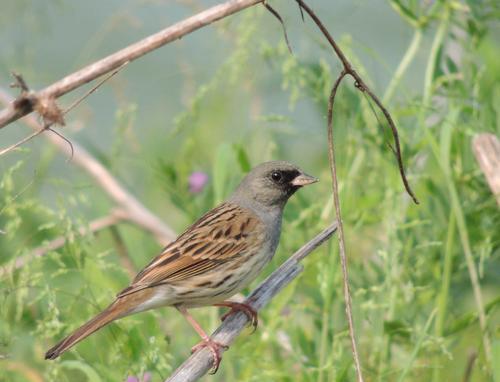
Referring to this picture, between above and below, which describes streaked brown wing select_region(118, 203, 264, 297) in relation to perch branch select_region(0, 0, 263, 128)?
below

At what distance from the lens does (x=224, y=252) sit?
12.4 feet

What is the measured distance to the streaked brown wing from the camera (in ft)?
12.0

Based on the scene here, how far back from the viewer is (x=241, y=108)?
6.21m

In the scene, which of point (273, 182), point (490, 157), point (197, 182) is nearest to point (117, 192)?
point (197, 182)

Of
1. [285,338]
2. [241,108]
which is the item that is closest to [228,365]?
[285,338]

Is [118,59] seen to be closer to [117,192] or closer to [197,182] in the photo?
[197,182]

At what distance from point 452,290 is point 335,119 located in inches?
33.9

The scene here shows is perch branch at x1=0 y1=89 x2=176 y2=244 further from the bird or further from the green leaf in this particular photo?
the bird

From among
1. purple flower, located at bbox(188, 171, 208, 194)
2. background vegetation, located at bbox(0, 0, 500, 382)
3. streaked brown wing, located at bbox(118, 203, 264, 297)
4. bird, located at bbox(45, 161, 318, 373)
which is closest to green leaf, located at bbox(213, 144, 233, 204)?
background vegetation, located at bbox(0, 0, 500, 382)

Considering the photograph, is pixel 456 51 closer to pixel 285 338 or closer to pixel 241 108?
pixel 241 108

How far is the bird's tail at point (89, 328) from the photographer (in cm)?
295

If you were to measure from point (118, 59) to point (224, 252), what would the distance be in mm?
1631

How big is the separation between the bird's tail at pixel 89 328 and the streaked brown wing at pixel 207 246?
32cm

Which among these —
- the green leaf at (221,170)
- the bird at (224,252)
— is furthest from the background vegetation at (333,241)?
the bird at (224,252)
